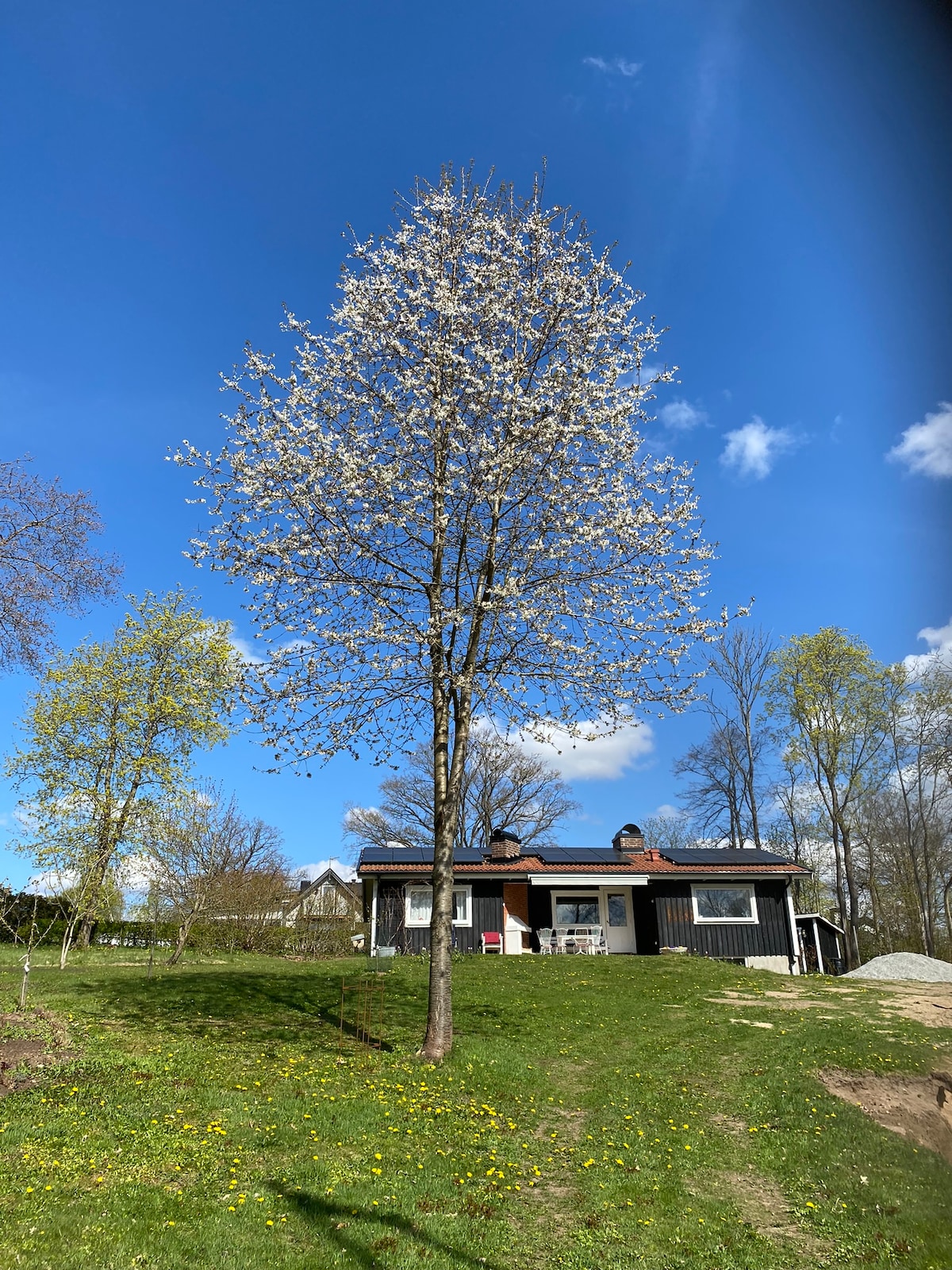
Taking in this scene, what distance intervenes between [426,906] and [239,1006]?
12.3 metres

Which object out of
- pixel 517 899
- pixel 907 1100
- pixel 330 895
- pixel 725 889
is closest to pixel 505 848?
pixel 517 899

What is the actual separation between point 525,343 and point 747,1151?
10.9 metres

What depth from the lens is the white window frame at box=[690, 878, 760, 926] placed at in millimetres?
25156

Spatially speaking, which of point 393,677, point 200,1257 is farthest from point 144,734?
point 200,1257

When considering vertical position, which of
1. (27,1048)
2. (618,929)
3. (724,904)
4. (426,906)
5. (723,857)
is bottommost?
(27,1048)

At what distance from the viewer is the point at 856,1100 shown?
9562mm

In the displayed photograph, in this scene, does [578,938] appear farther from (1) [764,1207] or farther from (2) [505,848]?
(1) [764,1207]

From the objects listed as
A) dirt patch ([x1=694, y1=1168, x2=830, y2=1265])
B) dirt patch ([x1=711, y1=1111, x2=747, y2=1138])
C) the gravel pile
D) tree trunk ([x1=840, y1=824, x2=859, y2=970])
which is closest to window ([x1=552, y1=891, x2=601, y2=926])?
the gravel pile

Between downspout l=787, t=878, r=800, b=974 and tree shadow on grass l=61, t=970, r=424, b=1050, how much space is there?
620 inches

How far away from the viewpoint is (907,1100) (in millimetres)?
9820

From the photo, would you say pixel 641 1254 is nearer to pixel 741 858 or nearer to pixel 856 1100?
pixel 856 1100

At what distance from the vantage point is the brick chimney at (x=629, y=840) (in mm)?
28920

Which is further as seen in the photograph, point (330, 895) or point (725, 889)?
point (330, 895)

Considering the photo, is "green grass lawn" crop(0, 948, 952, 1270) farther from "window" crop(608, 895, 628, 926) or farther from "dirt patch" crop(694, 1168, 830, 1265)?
"window" crop(608, 895, 628, 926)
